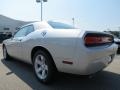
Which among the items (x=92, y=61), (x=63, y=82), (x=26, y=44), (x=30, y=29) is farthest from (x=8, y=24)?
(x=92, y=61)

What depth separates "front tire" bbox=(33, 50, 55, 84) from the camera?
13.1ft

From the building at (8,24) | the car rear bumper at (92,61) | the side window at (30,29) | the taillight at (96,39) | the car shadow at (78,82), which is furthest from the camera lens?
the building at (8,24)

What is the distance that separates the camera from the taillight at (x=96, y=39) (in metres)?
3.54

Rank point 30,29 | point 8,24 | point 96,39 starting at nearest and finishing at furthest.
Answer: point 96,39 < point 30,29 < point 8,24

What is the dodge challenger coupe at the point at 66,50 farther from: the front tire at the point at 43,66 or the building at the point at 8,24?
the building at the point at 8,24

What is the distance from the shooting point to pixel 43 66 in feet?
14.1

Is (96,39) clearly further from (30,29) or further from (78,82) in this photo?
(30,29)

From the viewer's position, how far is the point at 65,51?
3.63m

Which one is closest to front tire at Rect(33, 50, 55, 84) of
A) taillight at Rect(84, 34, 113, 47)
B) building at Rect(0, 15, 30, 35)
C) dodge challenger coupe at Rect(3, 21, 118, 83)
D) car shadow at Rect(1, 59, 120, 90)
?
dodge challenger coupe at Rect(3, 21, 118, 83)

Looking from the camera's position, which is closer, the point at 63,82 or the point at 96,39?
the point at 96,39

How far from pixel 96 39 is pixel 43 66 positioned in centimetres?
142

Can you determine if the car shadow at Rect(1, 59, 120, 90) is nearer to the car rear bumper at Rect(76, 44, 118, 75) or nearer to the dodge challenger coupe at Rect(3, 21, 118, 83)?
the dodge challenger coupe at Rect(3, 21, 118, 83)

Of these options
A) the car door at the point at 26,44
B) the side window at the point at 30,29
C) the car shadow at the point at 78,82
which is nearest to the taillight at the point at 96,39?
the car shadow at the point at 78,82

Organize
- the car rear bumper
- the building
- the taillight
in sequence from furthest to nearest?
the building, the taillight, the car rear bumper
